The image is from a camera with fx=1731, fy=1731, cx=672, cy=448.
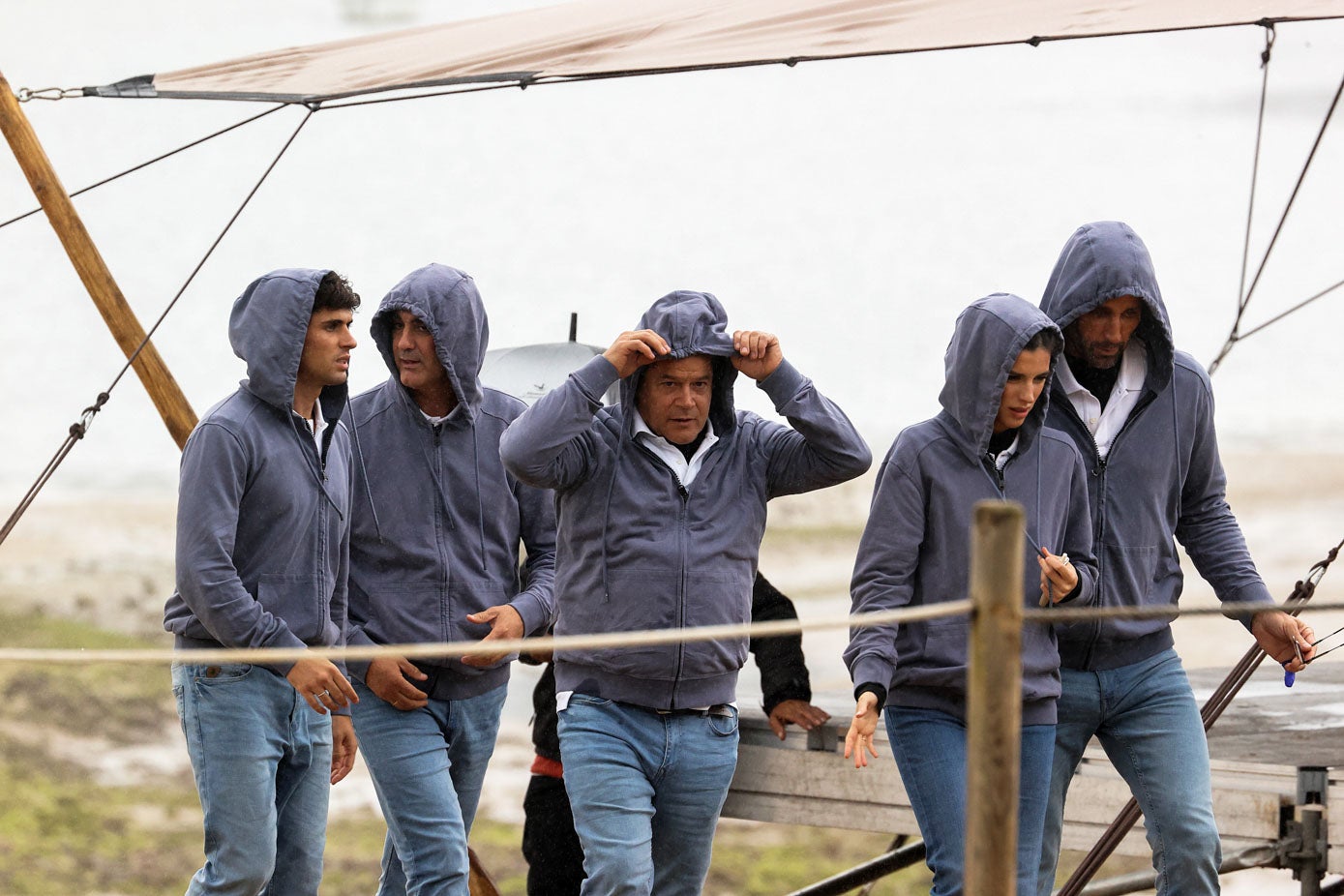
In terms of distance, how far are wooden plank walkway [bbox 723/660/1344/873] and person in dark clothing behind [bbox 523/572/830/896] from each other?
0.79ft

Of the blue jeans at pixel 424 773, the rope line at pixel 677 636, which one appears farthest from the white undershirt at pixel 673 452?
the rope line at pixel 677 636

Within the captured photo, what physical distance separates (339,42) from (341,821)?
10.8 m

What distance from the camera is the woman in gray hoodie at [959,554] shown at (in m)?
3.05

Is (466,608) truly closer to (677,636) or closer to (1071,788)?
(677,636)

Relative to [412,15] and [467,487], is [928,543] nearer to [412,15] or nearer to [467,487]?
[467,487]

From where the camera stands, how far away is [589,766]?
3107 millimetres

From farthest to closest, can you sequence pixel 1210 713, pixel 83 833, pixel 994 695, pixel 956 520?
pixel 83 833, pixel 1210 713, pixel 956 520, pixel 994 695

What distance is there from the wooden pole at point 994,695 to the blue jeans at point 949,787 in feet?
3.29

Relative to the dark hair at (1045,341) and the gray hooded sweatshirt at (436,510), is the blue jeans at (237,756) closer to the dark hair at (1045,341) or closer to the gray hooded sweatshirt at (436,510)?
the gray hooded sweatshirt at (436,510)

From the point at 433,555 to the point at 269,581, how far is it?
41 centimetres

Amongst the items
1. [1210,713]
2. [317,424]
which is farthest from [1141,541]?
[317,424]

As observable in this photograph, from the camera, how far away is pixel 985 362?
313 centimetres

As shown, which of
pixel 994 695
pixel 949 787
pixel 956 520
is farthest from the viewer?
pixel 956 520

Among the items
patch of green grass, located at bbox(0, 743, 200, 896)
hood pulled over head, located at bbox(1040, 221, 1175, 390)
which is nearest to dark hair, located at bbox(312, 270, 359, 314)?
hood pulled over head, located at bbox(1040, 221, 1175, 390)
